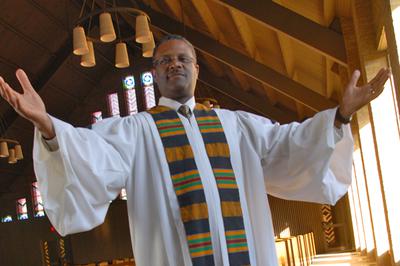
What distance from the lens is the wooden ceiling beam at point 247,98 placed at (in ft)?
59.5

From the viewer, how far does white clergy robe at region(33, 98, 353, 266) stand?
1.87 m

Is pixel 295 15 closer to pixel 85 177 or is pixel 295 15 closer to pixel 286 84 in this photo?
pixel 286 84

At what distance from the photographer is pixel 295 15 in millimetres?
8805

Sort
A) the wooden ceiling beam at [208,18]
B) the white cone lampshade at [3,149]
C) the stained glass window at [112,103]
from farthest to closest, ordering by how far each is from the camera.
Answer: the stained glass window at [112,103], the white cone lampshade at [3,149], the wooden ceiling beam at [208,18]

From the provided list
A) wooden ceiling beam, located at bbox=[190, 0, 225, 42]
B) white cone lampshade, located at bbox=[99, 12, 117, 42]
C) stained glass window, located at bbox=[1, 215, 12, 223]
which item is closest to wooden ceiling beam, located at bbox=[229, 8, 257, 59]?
wooden ceiling beam, located at bbox=[190, 0, 225, 42]

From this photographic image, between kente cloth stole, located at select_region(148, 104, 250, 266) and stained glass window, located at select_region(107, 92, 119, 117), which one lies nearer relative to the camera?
kente cloth stole, located at select_region(148, 104, 250, 266)

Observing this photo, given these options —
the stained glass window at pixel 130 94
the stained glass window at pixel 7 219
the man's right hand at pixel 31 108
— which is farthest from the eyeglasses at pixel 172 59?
the stained glass window at pixel 7 219

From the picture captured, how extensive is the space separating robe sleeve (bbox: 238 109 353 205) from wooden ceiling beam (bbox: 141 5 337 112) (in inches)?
410

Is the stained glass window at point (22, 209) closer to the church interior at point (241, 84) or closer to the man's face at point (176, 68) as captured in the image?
the church interior at point (241, 84)

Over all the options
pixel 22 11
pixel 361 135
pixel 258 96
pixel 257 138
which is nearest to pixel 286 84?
pixel 361 135

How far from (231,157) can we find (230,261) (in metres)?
0.38

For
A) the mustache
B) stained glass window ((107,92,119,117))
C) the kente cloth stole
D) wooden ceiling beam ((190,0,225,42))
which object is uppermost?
stained glass window ((107,92,119,117))

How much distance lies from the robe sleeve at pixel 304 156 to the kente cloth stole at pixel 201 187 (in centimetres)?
17

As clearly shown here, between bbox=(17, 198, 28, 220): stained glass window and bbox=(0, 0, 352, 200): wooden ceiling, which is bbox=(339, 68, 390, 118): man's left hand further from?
bbox=(17, 198, 28, 220): stained glass window
